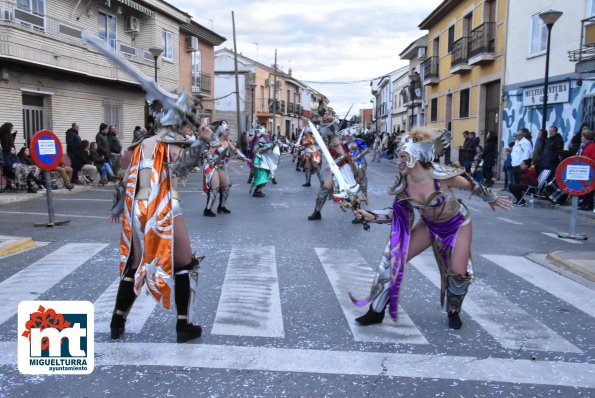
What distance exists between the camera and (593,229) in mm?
10336

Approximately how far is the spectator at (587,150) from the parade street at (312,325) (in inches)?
142

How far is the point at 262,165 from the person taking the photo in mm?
14211

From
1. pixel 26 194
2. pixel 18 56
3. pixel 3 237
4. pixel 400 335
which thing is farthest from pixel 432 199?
pixel 18 56

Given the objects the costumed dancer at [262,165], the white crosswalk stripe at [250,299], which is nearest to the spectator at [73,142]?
the costumed dancer at [262,165]

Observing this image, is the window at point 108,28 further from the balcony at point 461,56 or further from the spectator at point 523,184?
the spectator at point 523,184

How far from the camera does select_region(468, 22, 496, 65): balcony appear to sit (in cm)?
2351

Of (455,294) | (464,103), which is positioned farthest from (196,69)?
(455,294)

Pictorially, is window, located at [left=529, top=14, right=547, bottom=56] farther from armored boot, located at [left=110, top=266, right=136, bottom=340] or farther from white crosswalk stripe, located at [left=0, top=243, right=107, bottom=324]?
armored boot, located at [left=110, top=266, right=136, bottom=340]

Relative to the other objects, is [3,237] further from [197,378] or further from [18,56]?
[18,56]

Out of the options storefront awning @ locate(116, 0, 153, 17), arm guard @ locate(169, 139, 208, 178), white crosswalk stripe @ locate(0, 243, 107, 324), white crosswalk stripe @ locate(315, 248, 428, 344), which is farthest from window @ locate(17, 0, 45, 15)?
arm guard @ locate(169, 139, 208, 178)

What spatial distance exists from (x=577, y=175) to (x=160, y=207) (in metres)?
7.16

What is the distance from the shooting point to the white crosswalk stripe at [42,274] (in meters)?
5.27

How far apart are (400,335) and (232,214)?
6949 millimetres

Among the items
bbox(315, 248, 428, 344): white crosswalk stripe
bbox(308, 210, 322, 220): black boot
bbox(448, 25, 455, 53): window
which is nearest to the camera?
bbox(315, 248, 428, 344): white crosswalk stripe
